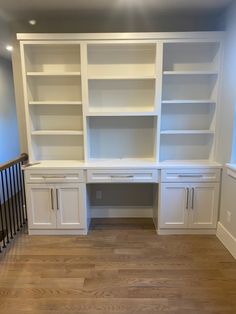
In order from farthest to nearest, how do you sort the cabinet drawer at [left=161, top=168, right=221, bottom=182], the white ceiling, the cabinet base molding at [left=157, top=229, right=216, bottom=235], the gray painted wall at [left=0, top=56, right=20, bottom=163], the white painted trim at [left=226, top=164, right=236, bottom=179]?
the gray painted wall at [left=0, top=56, right=20, bottom=163], the cabinet base molding at [left=157, top=229, right=216, bottom=235], the cabinet drawer at [left=161, top=168, right=221, bottom=182], the white ceiling, the white painted trim at [left=226, top=164, right=236, bottom=179]

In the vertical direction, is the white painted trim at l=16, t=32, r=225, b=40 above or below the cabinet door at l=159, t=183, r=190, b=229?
above

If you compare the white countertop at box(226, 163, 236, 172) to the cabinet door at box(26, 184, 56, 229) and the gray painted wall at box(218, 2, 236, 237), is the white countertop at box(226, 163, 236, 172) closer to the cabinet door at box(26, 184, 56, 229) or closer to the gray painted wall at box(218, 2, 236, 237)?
the gray painted wall at box(218, 2, 236, 237)

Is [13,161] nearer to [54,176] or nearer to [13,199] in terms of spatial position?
[54,176]


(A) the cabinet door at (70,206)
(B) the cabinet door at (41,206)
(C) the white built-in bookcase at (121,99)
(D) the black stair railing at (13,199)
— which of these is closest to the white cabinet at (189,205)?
(C) the white built-in bookcase at (121,99)

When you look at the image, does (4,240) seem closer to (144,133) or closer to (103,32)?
(144,133)

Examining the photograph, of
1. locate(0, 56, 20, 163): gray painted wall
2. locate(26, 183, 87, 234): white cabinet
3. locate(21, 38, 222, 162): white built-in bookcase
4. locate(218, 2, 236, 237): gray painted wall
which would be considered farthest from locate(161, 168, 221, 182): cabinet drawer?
locate(0, 56, 20, 163): gray painted wall

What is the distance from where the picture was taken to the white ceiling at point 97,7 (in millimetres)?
2609

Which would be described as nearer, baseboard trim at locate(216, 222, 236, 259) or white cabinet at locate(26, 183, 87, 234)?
baseboard trim at locate(216, 222, 236, 259)

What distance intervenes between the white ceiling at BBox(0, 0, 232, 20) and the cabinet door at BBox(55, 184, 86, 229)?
2.09 meters

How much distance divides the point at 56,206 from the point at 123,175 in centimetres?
92

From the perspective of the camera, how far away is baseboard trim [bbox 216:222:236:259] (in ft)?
8.31

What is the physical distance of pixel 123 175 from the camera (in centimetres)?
291

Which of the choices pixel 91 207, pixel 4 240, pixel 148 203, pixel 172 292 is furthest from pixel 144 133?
pixel 4 240

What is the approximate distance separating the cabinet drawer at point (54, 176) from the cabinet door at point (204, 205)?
4.64ft
